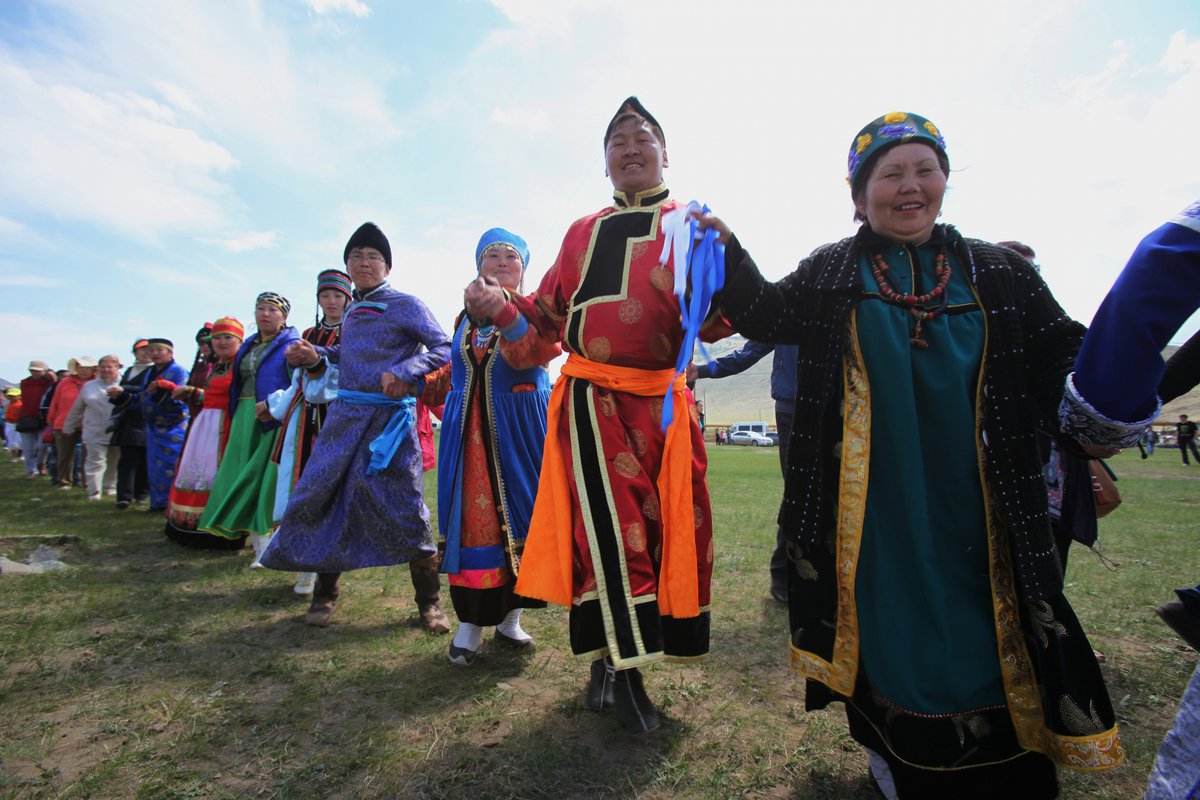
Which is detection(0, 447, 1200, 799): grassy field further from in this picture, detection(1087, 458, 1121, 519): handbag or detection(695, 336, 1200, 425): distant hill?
detection(695, 336, 1200, 425): distant hill

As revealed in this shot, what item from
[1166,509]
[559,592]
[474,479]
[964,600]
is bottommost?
[1166,509]

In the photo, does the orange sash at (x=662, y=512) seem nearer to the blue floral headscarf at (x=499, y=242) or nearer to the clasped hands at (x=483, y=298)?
the clasped hands at (x=483, y=298)

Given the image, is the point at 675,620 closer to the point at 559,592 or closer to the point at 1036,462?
the point at 559,592

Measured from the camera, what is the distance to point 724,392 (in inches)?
6777

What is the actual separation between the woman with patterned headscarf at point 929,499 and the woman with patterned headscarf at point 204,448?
5.19 metres

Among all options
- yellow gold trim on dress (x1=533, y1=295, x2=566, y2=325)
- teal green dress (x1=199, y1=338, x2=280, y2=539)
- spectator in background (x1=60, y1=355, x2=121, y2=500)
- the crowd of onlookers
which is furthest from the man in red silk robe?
spectator in background (x1=60, y1=355, x2=121, y2=500)

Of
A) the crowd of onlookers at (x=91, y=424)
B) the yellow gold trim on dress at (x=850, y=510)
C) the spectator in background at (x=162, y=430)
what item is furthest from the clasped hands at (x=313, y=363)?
the spectator in background at (x=162, y=430)

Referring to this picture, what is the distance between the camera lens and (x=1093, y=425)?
1.19 meters

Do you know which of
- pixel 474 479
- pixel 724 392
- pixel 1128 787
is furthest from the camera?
pixel 724 392

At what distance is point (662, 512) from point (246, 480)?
403 cm

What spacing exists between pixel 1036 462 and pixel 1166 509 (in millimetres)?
9838

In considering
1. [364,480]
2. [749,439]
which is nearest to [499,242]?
[364,480]

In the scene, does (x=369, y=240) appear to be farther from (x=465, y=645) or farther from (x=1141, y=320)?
(x=1141, y=320)

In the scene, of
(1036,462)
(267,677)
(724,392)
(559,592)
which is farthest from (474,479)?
(724,392)
